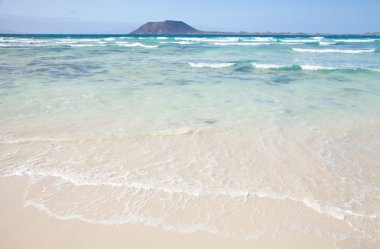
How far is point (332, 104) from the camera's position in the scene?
25.8 feet

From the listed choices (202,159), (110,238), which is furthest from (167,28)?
(110,238)

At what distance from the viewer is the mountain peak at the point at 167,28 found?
6404 inches

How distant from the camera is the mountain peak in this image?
162650 millimetres

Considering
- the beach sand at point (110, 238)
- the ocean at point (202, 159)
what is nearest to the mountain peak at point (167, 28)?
the ocean at point (202, 159)

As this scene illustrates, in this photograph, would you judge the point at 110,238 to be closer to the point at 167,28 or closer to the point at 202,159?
the point at 202,159

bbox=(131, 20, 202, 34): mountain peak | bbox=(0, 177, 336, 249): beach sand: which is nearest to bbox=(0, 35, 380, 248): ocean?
bbox=(0, 177, 336, 249): beach sand

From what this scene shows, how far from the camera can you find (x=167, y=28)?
162 metres

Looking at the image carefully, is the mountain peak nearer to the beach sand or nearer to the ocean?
the ocean

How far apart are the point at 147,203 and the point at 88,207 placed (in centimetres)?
65

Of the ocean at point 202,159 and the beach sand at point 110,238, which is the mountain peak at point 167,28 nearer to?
the ocean at point 202,159

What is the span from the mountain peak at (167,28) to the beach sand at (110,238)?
166m

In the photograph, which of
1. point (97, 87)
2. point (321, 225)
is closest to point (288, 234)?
point (321, 225)

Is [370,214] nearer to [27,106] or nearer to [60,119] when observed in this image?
[60,119]

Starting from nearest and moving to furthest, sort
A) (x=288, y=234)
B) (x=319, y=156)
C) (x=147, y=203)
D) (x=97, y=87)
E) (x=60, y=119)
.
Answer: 1. (x=288, y=234)
2. (x=147, y=203)
3. (x=319, y=156)
4. (x=60, y=119)
5. (x=97, y=87)
